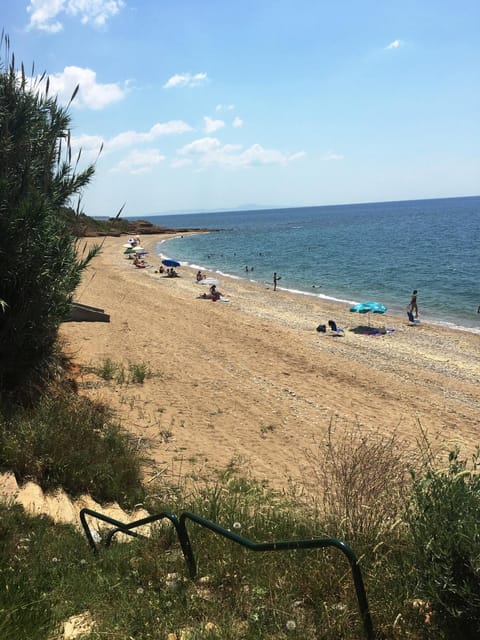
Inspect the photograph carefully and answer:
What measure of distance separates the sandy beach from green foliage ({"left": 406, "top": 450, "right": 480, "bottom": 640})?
525 centimetres

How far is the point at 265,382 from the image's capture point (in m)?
13.4

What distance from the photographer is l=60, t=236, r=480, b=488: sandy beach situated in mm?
9453

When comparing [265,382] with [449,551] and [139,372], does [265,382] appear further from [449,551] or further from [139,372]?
[449,551]

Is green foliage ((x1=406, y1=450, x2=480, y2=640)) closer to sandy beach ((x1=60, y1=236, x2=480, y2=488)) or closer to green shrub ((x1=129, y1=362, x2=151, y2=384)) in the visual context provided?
sandy beach ((x1=60, y1=236, x2=480, y2=488))

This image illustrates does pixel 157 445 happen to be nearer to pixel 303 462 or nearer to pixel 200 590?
pixel 303 462

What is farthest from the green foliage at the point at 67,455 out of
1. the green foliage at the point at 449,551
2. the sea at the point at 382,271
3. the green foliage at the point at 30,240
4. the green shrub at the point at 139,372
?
the sea at the point at 382,271

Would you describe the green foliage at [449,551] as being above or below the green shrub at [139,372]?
above

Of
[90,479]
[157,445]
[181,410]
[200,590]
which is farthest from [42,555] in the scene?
A: [181,410]

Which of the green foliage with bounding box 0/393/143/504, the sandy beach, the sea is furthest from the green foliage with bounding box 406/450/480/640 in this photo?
the sea

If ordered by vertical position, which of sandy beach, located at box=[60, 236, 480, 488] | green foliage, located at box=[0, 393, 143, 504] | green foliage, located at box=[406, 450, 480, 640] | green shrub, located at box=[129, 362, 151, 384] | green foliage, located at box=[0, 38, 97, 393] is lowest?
sandy beach, located at box=[60, 236, 480, 488]

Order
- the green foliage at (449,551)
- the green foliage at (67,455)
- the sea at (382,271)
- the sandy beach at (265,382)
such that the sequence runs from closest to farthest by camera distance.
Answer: the green foliage at (449,551) < the green foliage at (67,455) < the sandy beach at (265,382) < the sea at (382,271)

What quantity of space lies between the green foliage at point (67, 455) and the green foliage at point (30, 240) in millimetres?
1283

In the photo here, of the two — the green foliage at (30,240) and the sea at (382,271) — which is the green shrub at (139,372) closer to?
the green foliage at (30,240)

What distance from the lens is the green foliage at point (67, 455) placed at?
577 cm
